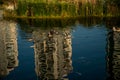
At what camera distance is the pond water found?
22453 millimetres

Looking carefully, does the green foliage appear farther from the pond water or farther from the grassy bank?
the pond water

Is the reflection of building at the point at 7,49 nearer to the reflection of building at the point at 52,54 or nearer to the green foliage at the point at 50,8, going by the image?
the reflection of building at the point at 52,54

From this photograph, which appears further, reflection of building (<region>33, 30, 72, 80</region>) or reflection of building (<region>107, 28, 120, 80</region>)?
reflection of building (<region>33, 30, 72, 80</region>)

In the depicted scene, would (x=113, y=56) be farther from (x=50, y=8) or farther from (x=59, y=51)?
(x=50, y=8)

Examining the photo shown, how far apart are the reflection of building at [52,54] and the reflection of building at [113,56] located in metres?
2.82

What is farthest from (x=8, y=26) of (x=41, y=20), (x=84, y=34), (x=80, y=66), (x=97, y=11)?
Result: (x=80, y=66)

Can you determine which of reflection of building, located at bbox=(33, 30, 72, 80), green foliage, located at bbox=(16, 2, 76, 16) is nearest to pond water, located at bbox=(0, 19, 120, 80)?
reflection of building, located at bbox=(33, 30, 72, 80)

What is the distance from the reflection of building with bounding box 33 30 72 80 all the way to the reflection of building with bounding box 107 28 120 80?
2.82m

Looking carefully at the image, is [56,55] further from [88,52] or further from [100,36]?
[100,36]

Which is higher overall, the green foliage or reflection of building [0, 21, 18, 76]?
the green foliage

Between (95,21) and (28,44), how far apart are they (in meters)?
17.0

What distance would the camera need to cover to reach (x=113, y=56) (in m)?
26.5

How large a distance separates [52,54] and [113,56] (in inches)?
186

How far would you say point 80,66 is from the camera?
79.4 feet
